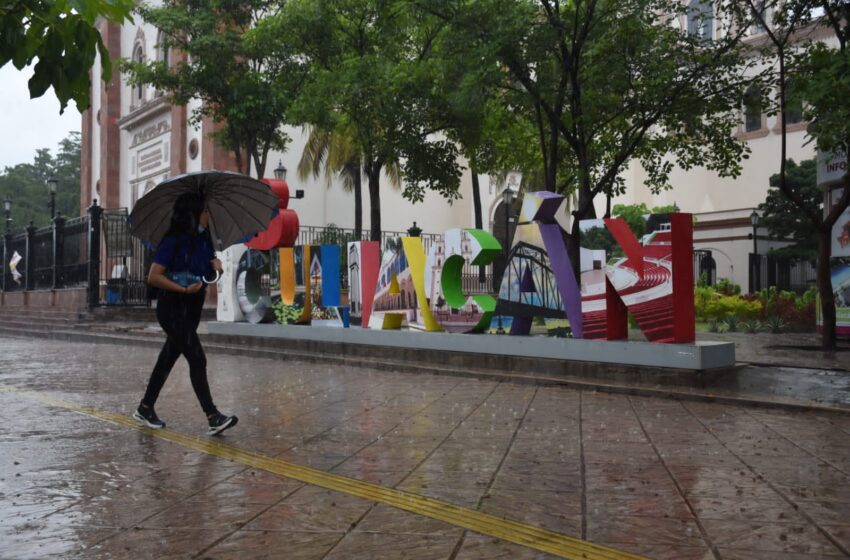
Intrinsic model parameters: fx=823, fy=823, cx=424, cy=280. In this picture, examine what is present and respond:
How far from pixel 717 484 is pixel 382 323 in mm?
8691

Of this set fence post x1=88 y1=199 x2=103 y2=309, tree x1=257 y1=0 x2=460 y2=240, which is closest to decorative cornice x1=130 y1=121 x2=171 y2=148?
fence post x1=88 y1=199 x2=103 y2=309

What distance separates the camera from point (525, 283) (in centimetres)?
1095

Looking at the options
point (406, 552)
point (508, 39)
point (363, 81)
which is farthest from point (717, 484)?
point (363, 81)

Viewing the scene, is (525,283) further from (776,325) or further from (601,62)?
(776,325)

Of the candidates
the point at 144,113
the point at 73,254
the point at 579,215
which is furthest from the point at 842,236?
the point at 144,113

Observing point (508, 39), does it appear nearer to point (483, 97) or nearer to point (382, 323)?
point (483, 97)

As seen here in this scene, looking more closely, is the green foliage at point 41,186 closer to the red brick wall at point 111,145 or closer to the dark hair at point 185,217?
the red brick wall at point 111,145

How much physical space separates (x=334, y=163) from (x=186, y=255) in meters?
24.3

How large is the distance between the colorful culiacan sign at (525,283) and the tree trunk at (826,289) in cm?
320

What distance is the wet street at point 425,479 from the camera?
3828 millimetres

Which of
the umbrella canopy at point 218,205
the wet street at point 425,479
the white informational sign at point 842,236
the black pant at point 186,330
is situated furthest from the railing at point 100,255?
the black pant at point 186,330

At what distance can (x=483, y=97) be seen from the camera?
509 inches

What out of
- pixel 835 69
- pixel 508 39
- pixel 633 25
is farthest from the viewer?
pixel 633 25

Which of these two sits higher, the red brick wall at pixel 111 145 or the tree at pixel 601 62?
the red brick wall at pixel 111 145
